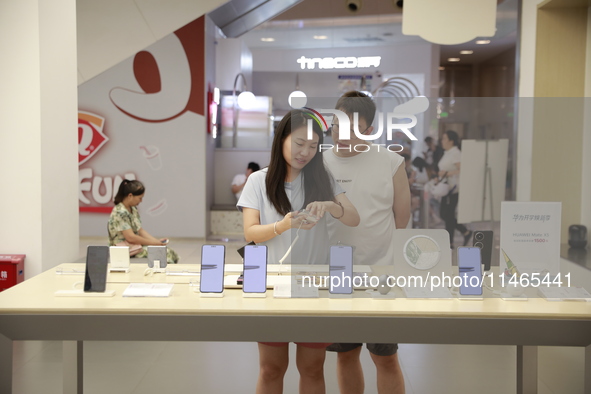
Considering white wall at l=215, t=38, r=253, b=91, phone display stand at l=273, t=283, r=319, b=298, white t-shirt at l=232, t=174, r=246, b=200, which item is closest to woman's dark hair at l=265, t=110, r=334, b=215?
phone display stand at l=273, t=283, r=319, b=298

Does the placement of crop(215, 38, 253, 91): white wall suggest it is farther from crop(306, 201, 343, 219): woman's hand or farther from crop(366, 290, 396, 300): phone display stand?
crop(366, 290, 396, 300): phone display stand

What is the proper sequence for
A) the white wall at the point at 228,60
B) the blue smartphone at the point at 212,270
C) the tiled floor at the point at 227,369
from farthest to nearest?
the white wall at the point at 228,60 → the tiled floor at the point at 227,369 → the blue smartphone at the point at 212,270

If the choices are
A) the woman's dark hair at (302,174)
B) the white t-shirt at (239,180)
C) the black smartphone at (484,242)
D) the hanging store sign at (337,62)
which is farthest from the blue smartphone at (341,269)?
the white t-shirt at (239,180)

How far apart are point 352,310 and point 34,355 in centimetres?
258

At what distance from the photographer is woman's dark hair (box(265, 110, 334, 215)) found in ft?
8.59

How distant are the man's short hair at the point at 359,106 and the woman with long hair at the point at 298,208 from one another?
12cm

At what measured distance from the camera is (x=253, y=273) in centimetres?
269

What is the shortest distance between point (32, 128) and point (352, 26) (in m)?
4.42

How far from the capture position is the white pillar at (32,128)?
3947 mm

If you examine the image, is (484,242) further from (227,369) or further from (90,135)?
(90,135)

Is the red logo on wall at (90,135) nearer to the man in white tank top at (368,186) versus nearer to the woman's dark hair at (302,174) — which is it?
the woman's dark hair at (302,174)

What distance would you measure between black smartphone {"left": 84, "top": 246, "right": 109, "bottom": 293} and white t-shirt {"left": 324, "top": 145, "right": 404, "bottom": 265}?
103 centimetres

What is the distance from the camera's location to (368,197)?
8.63 feet

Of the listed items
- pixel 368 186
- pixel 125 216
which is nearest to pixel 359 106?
pixel 368 186
